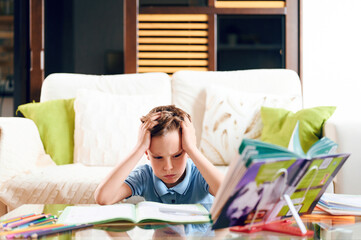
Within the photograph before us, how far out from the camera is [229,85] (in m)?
2.79

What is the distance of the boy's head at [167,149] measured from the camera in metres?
1.28

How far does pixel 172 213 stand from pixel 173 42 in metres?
2.58

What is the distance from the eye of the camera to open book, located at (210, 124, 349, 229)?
0.79 meters

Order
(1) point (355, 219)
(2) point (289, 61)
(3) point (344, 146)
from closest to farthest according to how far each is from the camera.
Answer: (1) point (355, 219) < (3) point (344, 146) < (2) point (289, 61)

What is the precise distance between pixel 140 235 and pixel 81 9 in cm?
332

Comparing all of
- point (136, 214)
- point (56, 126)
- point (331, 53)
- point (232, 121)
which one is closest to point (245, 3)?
point (331, 53)

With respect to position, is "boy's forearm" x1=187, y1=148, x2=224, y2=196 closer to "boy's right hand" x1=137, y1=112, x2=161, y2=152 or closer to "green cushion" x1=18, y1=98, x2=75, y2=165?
"boy's right hand" x1=137, y1=112, x2=161, y2=152

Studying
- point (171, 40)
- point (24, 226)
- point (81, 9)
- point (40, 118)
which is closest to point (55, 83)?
point (40, 118)

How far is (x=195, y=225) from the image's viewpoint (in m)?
1.01

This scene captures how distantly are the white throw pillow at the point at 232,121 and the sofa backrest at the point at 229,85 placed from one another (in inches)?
4.8

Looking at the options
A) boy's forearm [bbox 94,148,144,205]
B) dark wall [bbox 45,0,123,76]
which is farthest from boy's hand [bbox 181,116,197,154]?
dark wall [bbox 45,0,123,76]

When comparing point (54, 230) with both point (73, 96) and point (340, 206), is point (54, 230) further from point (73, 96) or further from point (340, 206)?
point (73, 96)

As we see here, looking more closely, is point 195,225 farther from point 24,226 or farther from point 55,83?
point 55,83

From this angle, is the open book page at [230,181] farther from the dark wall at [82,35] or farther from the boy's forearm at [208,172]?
the dark wall at [82,35]
